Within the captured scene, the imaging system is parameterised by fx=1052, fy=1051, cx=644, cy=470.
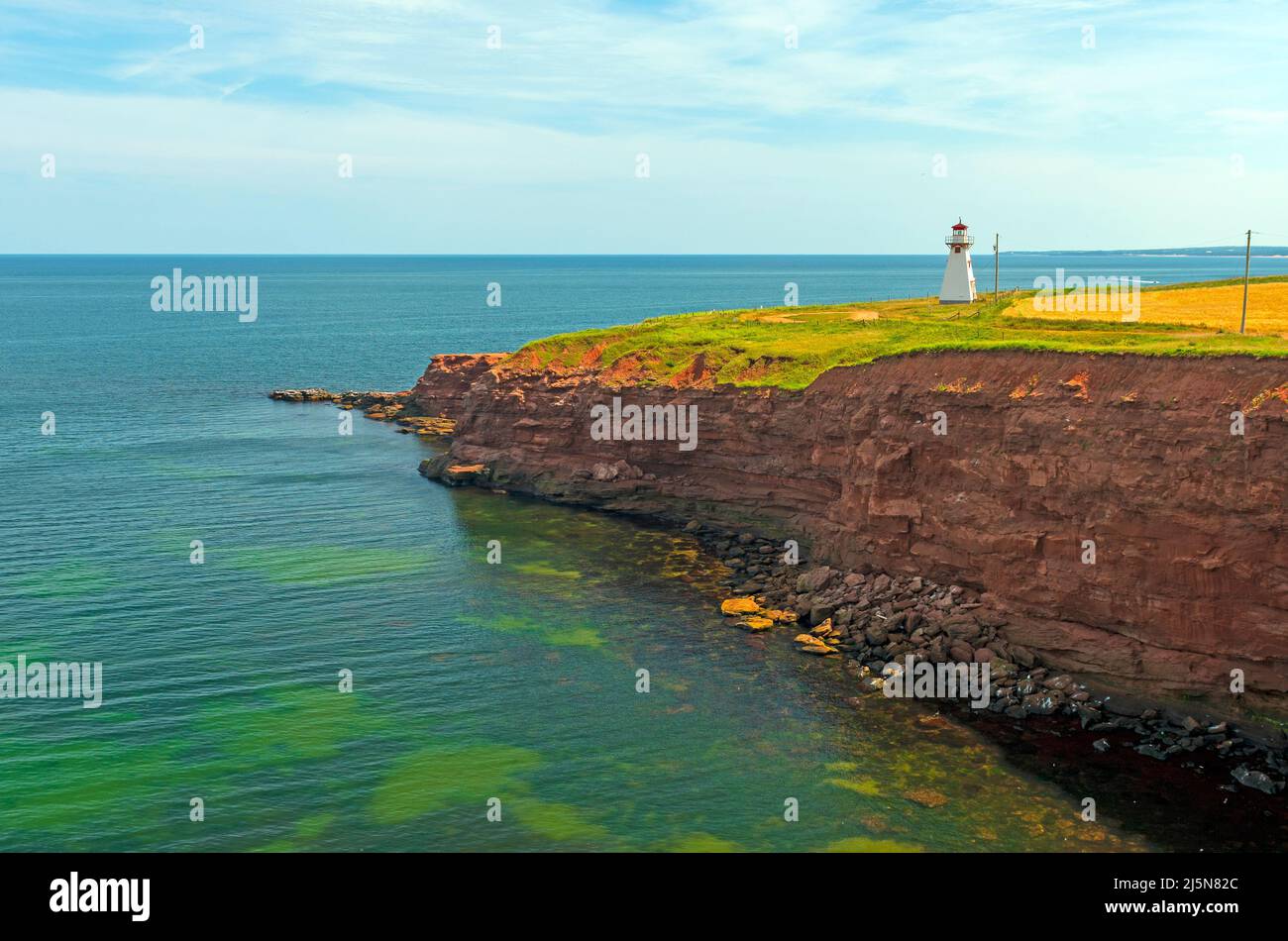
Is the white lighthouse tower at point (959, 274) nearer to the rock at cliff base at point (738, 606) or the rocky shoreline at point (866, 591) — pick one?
the rocky shoreline at point (866, 591)

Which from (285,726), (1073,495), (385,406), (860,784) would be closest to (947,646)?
(1073,495)

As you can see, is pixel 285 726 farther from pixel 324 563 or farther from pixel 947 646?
pixel 947 646

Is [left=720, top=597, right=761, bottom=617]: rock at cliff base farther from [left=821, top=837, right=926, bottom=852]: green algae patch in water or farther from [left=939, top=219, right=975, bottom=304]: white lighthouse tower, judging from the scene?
[left=939, top=219, right=975, bottom=304]: white lighthouse tower

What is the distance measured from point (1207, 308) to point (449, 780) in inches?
1999

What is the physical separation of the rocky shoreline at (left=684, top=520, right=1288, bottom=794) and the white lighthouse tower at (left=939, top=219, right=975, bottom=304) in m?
43.3

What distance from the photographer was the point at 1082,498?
41.8 meters

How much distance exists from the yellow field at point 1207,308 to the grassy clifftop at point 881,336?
73 mm

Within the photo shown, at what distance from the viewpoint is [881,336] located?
221ft

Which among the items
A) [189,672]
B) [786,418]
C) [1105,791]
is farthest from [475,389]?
[1105,791]

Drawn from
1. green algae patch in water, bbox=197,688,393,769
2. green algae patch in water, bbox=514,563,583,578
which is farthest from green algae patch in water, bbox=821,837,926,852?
green algae patch in water, bbox=514,563,583,578

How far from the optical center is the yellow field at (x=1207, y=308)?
51.9m

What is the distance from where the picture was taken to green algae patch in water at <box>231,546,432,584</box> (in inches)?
2138
